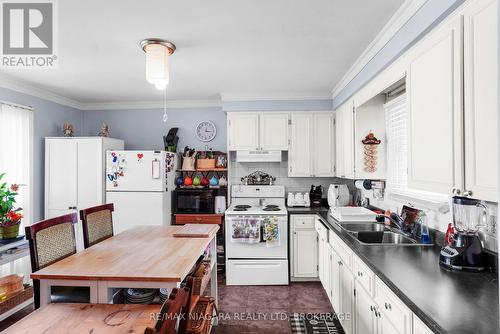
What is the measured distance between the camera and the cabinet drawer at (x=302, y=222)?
3562 mm

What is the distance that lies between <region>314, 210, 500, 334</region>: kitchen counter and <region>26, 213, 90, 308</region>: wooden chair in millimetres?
1805

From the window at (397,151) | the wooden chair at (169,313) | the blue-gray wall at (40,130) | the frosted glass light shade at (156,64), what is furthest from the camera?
the blue-gray wall at (40,130)

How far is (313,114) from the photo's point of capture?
3930 mm

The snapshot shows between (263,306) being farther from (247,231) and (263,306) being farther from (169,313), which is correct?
(169,313)

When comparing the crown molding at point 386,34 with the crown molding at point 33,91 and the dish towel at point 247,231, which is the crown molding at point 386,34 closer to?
the dish towel at point 247,231

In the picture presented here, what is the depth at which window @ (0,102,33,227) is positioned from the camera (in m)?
3.25

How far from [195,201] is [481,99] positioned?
10.9 ft

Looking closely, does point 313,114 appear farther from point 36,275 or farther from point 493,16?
point 36,275

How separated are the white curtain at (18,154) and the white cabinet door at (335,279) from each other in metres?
3.20

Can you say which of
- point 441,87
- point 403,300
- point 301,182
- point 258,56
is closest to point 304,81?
point 258,56

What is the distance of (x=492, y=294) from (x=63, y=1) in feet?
8.82

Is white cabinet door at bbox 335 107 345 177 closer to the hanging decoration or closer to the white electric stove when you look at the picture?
the hanging decoration

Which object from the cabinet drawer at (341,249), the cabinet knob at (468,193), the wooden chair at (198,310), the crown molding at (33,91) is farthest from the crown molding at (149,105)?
the cabinet knob at (468,193)

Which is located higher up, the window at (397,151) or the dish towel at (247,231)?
the window at (397,151)
